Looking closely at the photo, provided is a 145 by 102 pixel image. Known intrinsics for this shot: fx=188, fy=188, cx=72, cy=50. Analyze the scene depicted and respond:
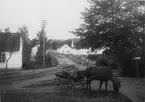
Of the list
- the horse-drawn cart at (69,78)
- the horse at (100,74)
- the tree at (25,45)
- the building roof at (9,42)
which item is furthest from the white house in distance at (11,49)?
the horse at (100,74)

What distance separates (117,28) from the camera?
1188 cm

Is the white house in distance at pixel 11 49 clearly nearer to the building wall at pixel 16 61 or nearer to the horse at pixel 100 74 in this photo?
the building wall at pixel 16 61

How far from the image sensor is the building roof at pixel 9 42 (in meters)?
11.8

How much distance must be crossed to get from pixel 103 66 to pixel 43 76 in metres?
5.02

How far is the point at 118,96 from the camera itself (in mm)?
8242

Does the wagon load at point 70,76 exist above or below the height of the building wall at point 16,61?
below

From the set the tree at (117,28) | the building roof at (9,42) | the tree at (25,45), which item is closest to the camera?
the tree at (25,45)

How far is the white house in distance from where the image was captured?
1043 cm

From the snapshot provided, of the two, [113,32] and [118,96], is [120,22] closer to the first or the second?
[113,32]

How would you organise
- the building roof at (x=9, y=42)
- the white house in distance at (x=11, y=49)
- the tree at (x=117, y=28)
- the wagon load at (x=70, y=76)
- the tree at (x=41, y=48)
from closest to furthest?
the wagon load at (x=70, y=76) < the white house in distance at (x=11, y=49) < the tree at (x=41, y=48) < the tree at (x=117, y=28) < the building roof at (x=9, y=42)

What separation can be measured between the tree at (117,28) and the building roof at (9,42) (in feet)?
12.7

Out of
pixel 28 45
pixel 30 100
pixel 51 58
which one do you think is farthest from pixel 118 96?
pixel 28 45

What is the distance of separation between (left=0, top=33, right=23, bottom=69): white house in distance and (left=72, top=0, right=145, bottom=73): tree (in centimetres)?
360

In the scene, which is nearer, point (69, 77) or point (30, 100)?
point (30, 100)
